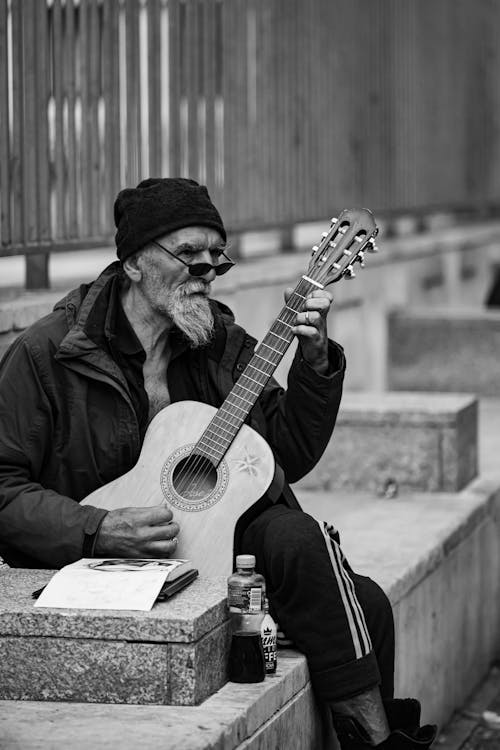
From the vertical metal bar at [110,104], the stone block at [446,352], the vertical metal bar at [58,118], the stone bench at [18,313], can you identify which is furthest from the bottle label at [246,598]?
the stone block at [446,352]

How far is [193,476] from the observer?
4.45 meters

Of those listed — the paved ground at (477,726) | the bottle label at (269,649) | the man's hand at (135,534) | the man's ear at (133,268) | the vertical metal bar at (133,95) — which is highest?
the vertical metal bar at (133,95)

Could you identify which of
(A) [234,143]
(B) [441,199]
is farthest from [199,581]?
(B) [441,199]

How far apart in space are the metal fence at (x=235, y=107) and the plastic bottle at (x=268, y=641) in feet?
7.23

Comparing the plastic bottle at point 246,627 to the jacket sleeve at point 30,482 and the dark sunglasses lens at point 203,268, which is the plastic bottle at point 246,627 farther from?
the dark sunglasses lens at point 203,268

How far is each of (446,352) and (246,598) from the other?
6938mm

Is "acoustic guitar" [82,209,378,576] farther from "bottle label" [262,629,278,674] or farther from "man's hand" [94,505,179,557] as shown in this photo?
"bottle label" [262,629,278,674]

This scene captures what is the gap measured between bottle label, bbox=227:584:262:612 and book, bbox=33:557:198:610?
5.1 inches

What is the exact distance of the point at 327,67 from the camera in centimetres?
986

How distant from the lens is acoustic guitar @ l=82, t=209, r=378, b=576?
14.2ft

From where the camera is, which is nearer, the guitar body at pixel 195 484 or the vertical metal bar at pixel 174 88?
the guitar body at pixel 195 484

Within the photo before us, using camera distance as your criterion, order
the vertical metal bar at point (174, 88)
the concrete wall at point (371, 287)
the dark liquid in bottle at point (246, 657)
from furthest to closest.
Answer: the concrete wall at point (371, 287) < the vertical metal bar at point (174, 88) < the dark liquid in bottle at point (246, 657)

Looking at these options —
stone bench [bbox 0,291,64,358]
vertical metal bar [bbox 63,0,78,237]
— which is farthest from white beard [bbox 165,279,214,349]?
vertical metal bar [bbox 63,0,78,237]

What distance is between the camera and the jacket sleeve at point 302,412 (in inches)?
175
